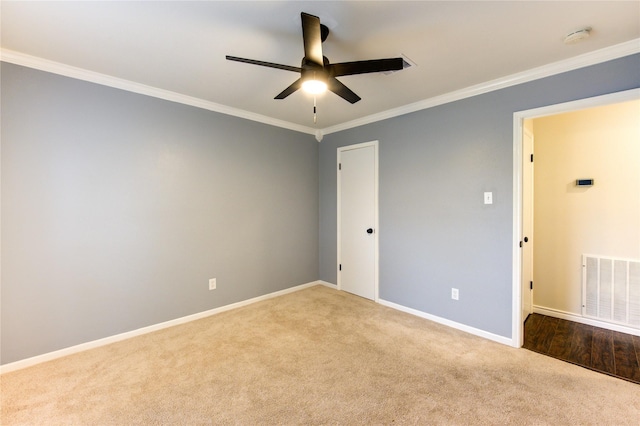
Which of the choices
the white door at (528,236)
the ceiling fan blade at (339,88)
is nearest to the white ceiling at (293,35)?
the ceiling fan blade at (339,88)

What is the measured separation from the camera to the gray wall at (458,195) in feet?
8.10

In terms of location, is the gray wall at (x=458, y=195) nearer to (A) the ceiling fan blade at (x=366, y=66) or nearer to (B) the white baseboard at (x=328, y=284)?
(B) the white baseboard at (x=328, y=284)

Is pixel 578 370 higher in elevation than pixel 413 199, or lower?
lower

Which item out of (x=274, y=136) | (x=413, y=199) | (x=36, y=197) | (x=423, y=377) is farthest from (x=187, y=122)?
(x=423, y=377)

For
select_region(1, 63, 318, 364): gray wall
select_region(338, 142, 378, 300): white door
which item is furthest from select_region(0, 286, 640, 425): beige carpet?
select_region(338, 142, 378, 300): white door

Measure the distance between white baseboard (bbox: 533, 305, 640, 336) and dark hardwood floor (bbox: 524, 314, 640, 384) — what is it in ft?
0.20

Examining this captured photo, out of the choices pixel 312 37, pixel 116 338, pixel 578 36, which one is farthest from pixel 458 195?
pixel 116 338

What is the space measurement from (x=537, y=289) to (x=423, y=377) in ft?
7.52

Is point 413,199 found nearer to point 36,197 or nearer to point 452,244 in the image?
point 452,244

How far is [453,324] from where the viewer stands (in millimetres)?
2957

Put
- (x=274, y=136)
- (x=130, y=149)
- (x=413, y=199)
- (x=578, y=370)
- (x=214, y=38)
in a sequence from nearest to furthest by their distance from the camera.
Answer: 1. (x=214, y=38)
2. (x=578, y=370)
3. (x=130, y=149)
4. (x=413, y=199)
5. (x=274, y=136)

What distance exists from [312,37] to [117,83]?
2138mm

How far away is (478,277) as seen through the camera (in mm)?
Answer: 2785

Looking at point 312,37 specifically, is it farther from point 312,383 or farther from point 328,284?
point 328,284
